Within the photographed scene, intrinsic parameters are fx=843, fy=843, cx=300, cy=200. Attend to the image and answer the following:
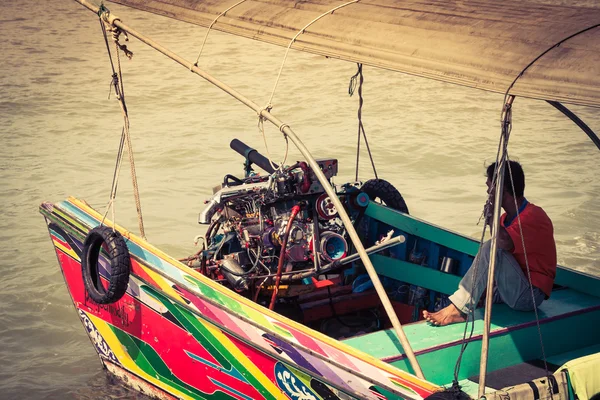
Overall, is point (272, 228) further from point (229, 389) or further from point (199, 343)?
point (229, 389)

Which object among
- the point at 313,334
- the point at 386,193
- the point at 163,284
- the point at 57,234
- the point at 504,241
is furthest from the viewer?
the point at 386,193

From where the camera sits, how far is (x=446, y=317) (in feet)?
14.9

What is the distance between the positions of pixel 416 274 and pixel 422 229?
33cm

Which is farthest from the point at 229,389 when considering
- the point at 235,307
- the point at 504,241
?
the point at 504,241

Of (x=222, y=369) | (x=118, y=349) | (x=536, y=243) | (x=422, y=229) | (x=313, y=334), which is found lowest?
(x=118, y=349)

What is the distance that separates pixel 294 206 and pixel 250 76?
29.6 ft

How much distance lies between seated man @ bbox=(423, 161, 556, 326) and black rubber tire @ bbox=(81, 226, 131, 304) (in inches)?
70.7

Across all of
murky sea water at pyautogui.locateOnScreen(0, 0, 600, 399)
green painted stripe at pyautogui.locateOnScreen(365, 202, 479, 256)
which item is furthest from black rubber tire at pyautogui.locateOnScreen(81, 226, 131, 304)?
green painted stripe at pyautogui.locateOnScreen(365, 202, 479, 256)

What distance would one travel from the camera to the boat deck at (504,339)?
4.35 meters

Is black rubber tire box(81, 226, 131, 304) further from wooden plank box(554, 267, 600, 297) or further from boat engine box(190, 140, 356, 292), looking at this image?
wooden plank box(554, 267, 600, 297)

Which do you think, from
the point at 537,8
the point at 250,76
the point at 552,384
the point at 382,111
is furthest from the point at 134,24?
the point at 552,384

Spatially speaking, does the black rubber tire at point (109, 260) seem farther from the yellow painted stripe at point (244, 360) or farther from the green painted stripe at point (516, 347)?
the green painted stripe at point (516, 347)

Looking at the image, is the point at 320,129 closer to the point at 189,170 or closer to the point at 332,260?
the point at 189,170

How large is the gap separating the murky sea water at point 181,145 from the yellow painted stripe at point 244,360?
1.47m
